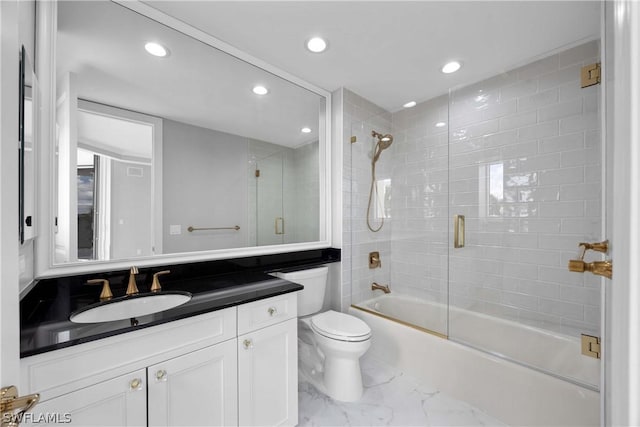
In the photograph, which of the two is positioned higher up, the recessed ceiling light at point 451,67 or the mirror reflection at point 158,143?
the recessed ceiling light at point 451,67

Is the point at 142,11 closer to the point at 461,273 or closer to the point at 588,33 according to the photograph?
the point at 588,33

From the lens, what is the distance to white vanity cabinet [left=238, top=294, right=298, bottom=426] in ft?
3.95

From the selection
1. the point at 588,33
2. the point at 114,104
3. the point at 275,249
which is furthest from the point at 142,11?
the point at 588,33

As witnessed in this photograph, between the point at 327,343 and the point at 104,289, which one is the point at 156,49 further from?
the point at 327,343

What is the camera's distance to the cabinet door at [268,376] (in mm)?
1203

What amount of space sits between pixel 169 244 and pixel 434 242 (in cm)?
220

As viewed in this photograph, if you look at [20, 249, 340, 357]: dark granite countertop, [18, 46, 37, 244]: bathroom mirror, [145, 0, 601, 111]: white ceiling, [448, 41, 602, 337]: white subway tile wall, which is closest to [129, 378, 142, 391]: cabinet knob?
[20, 249, 340, 357]: dark granite countertop

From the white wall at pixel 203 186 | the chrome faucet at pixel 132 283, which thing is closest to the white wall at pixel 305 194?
the white wall at pixel 203 186

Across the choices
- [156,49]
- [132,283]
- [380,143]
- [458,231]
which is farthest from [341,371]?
[156,49]

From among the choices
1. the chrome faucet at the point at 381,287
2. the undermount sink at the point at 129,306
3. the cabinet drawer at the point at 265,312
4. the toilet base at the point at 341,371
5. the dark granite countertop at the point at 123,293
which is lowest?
the toilet base at the point at 341,371

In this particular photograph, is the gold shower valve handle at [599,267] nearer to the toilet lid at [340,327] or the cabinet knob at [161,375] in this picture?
the toilet lid at [340,327]

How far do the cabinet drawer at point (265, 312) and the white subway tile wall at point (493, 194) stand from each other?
1015 millimetres

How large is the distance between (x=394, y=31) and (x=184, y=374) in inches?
85.1

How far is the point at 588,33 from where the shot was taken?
5.29 feet
